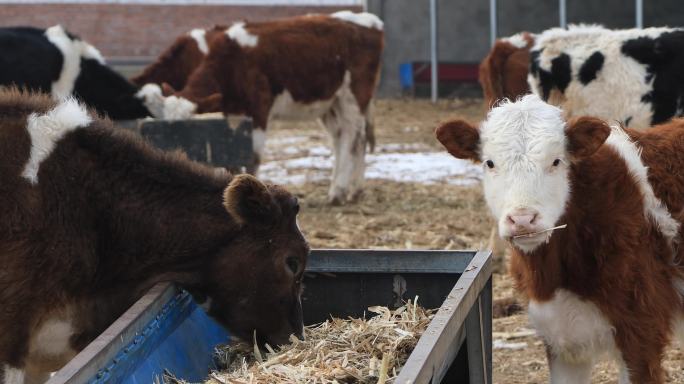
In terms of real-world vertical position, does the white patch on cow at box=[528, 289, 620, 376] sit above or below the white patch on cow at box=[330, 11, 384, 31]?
below

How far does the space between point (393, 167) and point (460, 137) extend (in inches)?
383

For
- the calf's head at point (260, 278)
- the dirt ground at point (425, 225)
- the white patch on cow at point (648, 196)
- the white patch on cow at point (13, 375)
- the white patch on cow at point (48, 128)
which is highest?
the white patch on cow at point (48, 128)

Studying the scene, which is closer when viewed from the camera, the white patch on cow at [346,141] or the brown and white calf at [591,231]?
the brown and white calf at [591,231]

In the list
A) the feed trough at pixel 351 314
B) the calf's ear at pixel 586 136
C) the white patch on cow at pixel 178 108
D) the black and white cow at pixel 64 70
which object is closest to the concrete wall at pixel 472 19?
the white patch on cow at pixel 178 108

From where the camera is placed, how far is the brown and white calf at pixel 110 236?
416 centimetres

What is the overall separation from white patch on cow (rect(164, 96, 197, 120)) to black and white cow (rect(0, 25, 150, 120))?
0.25 m

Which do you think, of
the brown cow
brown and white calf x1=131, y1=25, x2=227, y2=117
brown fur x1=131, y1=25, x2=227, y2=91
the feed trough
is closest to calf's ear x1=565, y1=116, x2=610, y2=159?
the feed trough

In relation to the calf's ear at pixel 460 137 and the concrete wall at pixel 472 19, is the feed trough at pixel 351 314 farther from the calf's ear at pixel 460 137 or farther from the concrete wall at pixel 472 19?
the concrete wall at pixel 472 19

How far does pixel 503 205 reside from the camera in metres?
4.41

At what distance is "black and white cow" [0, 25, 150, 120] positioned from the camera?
1006 centimetres

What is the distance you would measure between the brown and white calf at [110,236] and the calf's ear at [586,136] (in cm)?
131

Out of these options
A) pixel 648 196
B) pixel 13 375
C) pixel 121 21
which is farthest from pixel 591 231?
pixel 121 21

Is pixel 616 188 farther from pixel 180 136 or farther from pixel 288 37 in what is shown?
pixel 288 37

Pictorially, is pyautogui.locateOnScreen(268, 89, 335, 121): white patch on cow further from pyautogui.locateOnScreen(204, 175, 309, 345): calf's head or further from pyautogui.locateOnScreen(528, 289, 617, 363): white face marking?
pyautogui.locateOnScreen(528, 289, 617, 363): white face marking
